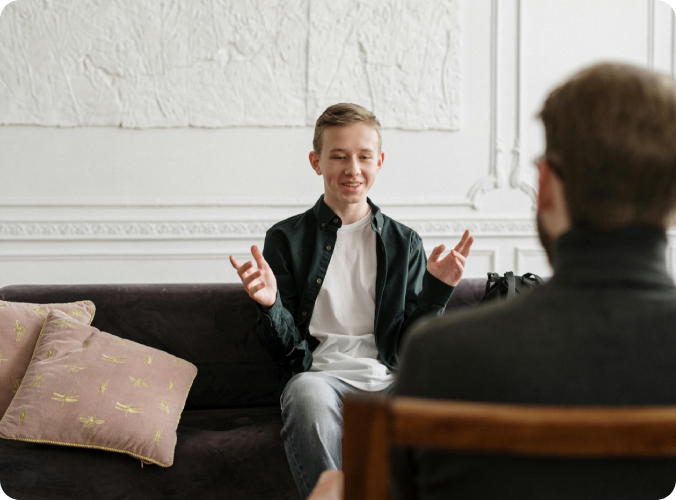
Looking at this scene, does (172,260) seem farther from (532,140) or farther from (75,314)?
(532,140)

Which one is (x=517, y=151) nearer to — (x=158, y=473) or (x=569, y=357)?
(x=158, y=473)

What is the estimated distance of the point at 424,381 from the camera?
0.52 meters

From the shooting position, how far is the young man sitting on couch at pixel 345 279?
147 cm

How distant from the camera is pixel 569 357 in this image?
1.58 feet

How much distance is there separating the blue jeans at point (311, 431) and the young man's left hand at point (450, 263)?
1.37 ft

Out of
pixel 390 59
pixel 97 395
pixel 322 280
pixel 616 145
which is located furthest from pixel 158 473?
pixel 390 59

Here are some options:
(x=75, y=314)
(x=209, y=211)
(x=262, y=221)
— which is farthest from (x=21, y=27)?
(x=75, y=314)

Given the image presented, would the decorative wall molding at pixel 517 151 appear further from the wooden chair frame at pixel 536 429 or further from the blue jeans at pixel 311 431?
the wooden chair frame at pixel 536 429

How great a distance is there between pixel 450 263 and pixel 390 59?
206 centimetres

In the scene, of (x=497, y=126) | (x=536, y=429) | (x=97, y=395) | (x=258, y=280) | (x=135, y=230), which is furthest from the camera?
(x=497, y=126)

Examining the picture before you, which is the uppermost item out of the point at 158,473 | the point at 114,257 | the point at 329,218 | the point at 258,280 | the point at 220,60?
the point at 220,60

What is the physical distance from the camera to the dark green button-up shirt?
60.4 inches

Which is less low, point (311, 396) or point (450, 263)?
point (450, 263)

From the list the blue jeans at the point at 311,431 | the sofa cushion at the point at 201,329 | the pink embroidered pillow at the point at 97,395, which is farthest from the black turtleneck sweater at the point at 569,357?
the sofa cushion at the point at 201,329
